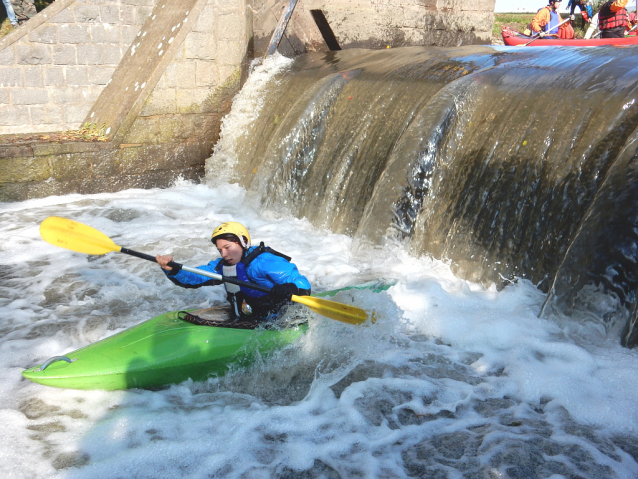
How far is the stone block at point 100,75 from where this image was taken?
26.4 feet

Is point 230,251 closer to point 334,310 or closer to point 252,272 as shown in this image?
point 252,272

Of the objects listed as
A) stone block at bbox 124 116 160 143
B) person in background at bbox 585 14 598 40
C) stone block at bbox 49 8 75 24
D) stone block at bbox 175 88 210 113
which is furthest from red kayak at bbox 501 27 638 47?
stone block at bbox 49 8 75 24

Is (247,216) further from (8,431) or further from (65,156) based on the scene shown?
(8,431)

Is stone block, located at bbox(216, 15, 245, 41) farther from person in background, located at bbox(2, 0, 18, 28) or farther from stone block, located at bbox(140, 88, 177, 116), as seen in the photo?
person in background, located at bbox(2, 0, 18, 28)

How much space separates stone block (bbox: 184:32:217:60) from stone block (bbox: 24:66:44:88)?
190 cm

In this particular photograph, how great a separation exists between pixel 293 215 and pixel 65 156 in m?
2.78

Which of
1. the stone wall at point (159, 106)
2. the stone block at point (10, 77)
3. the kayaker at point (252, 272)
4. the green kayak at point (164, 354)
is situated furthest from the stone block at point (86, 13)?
the green kayak at point (164, 354)

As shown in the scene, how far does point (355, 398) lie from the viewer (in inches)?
127

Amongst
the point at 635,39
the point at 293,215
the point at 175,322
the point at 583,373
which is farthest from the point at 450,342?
the point at 635,39

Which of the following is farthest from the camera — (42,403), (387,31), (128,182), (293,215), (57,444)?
(387,31)

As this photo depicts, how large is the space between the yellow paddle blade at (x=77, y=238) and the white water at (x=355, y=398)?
21.0 inches

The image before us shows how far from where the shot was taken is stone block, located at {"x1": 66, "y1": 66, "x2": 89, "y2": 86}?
7926 mm

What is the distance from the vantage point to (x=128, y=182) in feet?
24.9

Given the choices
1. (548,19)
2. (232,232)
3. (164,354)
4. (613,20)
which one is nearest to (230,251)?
(232,232)
